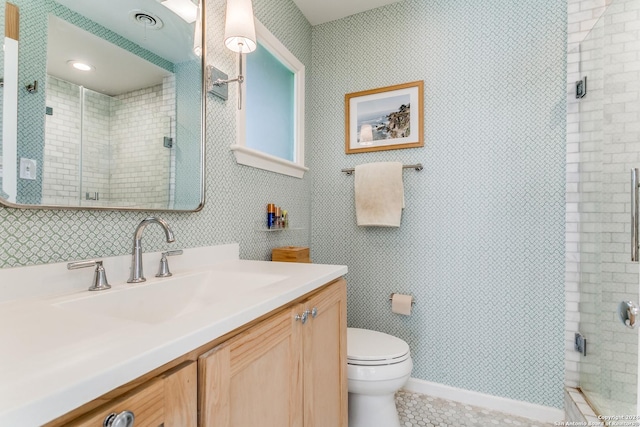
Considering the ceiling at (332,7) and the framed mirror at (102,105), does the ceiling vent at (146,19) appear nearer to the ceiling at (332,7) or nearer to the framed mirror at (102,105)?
the framed mirror at (102,105)

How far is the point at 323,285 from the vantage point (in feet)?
3.55

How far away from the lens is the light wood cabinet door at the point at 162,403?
0.41 meters

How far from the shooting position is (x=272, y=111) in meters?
1.89

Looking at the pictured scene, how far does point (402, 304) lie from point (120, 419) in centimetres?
167

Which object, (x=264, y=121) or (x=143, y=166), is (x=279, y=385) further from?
(x=264, y=121)

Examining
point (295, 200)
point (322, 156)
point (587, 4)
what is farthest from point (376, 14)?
point (295, 200)

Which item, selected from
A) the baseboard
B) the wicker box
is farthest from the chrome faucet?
the baseboard

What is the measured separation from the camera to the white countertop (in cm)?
35

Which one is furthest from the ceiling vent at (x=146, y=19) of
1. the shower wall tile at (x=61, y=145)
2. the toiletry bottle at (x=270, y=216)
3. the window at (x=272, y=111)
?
the toiletry bottle at (x=270, y=216)

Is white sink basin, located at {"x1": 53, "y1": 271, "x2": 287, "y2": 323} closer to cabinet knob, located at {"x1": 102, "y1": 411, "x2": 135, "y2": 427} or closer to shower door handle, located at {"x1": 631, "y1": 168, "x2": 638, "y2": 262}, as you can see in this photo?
cabinet knob, located at {"x1": 102, "y1": 411, "x2": 135, "y2": 427}

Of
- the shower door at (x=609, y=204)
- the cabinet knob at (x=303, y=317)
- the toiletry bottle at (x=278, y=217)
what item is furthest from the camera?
the toiletry bottle at (x=278, y=217)

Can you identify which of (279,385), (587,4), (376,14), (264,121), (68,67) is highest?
(376,14)

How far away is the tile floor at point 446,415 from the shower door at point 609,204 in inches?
15.9

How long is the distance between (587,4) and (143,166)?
87.0 inches
